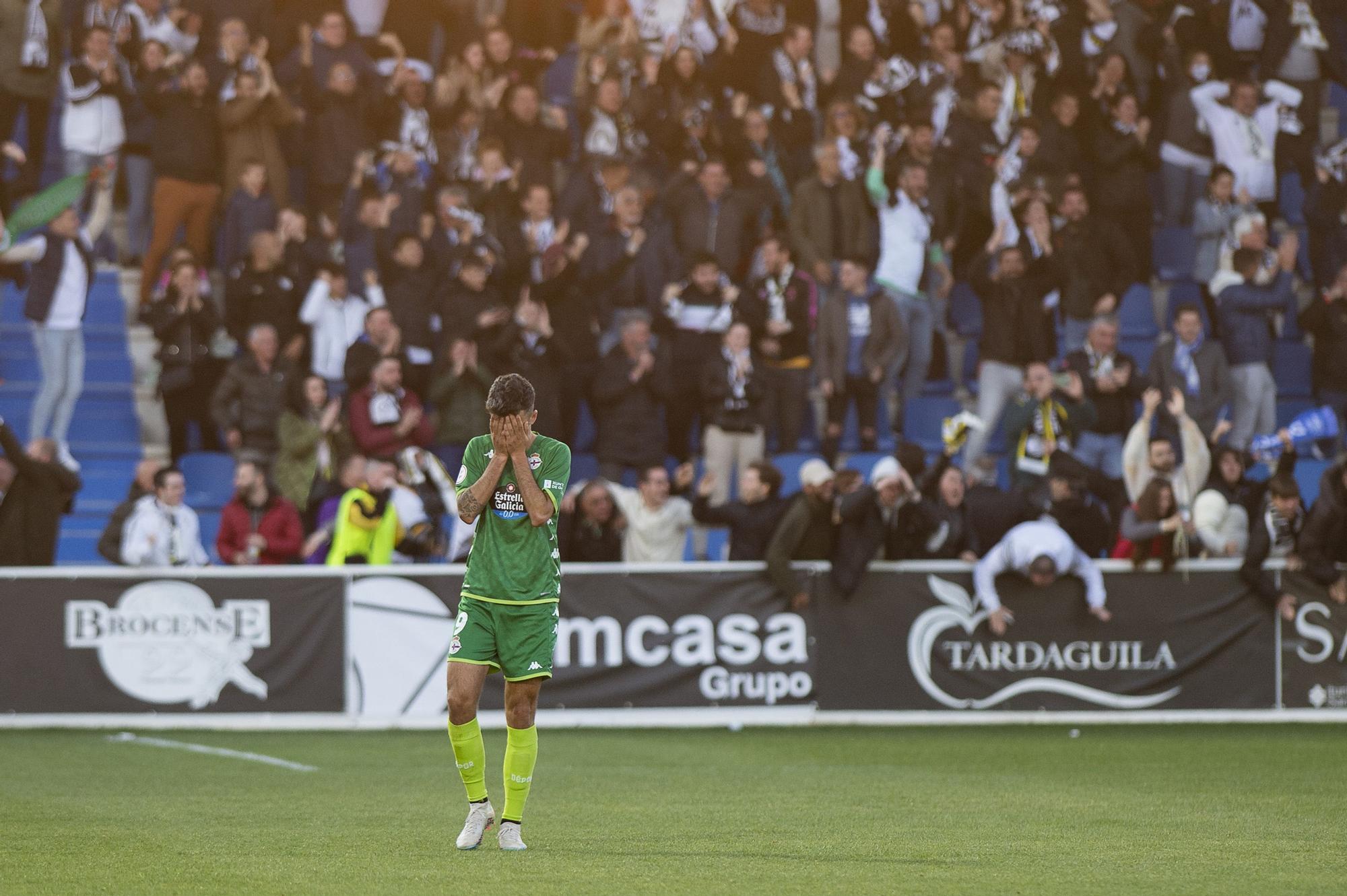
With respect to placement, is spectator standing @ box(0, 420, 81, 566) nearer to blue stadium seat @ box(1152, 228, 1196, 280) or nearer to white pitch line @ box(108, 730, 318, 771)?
white pitch line @ box(108, 730, 318, 771)

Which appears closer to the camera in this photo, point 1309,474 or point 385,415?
point 385,415

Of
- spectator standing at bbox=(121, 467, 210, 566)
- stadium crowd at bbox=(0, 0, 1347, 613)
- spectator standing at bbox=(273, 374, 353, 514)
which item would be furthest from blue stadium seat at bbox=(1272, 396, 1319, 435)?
spectator standing at bbox=(121, 467, 210, 566)

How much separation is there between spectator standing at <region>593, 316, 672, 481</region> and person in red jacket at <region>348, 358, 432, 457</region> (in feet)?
5.68

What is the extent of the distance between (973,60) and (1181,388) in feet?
16.9

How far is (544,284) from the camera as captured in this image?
59.1 ft

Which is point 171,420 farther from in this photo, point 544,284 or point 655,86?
point 655,86

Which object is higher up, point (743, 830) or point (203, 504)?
point (203, 504)

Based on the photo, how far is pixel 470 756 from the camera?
8164 millimetres

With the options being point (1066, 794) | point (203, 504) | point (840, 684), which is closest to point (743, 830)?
point (1066, 794)

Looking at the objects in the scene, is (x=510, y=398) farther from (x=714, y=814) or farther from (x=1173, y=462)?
(x=1173, y=462)

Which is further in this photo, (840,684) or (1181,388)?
(1181,388)

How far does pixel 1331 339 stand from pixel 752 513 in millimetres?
7324

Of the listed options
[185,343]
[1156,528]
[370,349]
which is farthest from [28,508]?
[1156,528]

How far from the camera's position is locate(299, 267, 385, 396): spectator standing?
18219 millimetres
